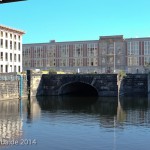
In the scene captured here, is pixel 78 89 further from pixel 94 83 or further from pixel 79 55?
pixel 79 55

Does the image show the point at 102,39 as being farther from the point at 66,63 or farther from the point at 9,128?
the point at 9,128

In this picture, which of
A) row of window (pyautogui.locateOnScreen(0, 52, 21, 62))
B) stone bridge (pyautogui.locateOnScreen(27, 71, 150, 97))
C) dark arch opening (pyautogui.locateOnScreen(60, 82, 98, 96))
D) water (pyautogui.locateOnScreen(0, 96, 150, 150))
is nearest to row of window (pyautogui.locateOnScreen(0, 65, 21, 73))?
row of window (pyautogui.locateOnScreen(0, 52, 21, 62))

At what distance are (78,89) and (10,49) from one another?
107ft

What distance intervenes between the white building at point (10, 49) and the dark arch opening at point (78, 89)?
92.1ft

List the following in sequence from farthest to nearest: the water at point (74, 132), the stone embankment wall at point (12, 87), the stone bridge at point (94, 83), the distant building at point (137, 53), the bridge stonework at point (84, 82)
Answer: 1. the distant building at point (137, 53)
2. the bridge stonework at point (84, 82)
3. the stone bridge at point (94, 83)
4. the stone embankment wall at point (12, 87)
5. the water at point (74, 132)

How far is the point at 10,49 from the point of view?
127562 mm

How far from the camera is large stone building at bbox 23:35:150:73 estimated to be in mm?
153375

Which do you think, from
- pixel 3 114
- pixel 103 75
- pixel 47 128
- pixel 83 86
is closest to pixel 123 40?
pixel 83 86

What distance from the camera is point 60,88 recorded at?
9794 centimetres

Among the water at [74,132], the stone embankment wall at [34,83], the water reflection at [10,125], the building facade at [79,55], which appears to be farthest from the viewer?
the building facade at [79,55]

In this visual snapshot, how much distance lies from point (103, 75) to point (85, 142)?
61.9 meters

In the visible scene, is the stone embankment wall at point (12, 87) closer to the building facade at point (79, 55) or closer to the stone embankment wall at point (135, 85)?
the stone embankment wall at point (135, 85)

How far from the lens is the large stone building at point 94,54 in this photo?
15338 cm

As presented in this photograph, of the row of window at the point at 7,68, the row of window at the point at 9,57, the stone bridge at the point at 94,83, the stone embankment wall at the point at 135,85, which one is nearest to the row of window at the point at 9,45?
the row of window at the point at 9,57
